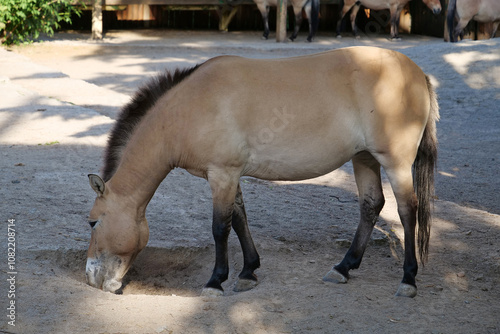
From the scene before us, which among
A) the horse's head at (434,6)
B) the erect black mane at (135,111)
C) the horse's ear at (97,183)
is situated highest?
the horse's head at (434,6)

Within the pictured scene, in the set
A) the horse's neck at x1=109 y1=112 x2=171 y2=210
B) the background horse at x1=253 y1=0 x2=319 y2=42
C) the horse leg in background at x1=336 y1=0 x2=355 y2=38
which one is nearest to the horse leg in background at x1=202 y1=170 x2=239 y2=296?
the horse's neck at x1=109 y1=112 x2=171 y2=210

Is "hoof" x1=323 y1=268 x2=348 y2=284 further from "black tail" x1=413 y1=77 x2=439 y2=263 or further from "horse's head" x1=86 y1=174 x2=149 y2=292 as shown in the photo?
"horse's head" x1=86 y1=174 x2=149 y2=292

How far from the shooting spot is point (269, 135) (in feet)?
12.2

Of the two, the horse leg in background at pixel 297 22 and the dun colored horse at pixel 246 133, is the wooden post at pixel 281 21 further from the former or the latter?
the dun colored horse at pixel 246 133

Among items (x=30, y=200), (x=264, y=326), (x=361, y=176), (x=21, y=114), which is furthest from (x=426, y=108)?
(x=21, y=114)

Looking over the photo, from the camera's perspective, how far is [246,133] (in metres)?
3.69

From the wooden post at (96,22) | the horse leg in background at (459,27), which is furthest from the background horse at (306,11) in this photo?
the wooden post at (96,22)

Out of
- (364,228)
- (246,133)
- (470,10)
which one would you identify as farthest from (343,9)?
(246,133)

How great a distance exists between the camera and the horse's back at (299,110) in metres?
3.66

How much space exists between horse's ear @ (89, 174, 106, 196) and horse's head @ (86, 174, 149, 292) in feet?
0.04

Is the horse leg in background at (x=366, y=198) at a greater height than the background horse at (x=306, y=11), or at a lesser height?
lesser

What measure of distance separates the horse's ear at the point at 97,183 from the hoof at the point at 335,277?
1664 millimetres

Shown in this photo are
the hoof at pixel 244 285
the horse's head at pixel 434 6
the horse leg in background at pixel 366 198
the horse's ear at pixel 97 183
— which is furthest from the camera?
the horse's head at pixel 434 6

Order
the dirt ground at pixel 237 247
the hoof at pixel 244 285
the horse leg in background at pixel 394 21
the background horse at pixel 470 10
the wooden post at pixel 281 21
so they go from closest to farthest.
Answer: the dirt ground at pixel 237 247, the hoof at pixel 244 285, the background horse at pixel 470 10, the wooden post at pixel 281 21, the horse leg in background at pixel 394 21
